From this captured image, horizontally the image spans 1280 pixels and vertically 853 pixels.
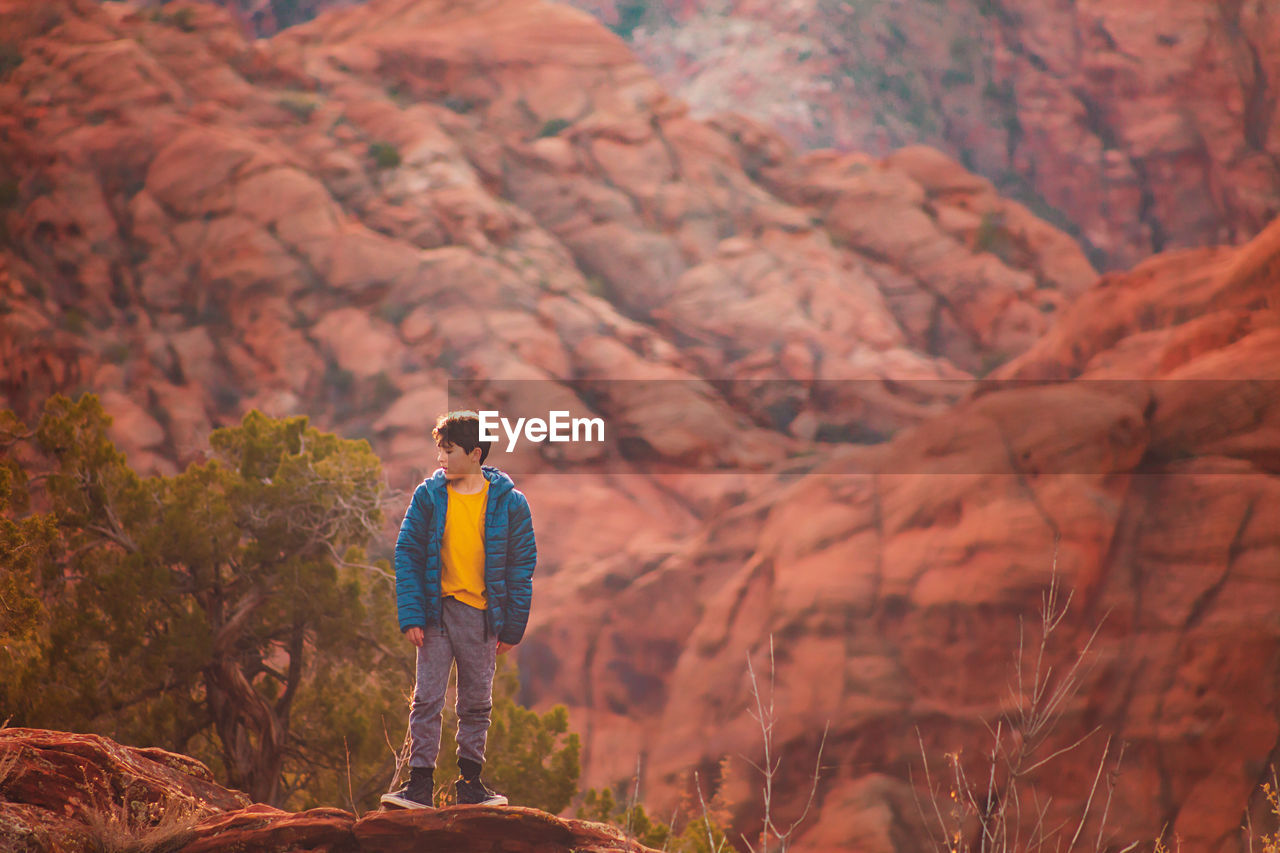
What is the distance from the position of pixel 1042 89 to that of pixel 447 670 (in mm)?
48010

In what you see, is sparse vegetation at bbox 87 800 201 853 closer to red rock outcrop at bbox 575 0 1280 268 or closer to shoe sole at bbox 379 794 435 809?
shoe sole at bbox 379 794 435 809

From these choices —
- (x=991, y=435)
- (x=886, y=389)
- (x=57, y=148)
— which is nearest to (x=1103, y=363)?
(x=991, y=435)

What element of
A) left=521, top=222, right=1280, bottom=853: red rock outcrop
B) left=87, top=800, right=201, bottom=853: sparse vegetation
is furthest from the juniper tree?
left=521, top=222, right=1280, bottom=853: red rock outcrop

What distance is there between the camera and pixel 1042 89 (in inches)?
1751

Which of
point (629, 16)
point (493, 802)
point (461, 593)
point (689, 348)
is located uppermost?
point (629, 16)

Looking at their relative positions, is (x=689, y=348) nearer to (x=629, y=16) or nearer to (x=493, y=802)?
(x=493, y=802)

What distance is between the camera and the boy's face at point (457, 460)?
4.83m

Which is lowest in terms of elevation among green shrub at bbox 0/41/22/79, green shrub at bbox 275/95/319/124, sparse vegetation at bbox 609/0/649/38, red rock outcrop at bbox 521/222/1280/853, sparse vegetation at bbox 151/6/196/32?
red rock outcrop at bbox 521/222/1280/853

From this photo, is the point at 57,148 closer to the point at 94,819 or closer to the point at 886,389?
the point at 886,389

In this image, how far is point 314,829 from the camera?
443 cm

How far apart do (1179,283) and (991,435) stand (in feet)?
15.7

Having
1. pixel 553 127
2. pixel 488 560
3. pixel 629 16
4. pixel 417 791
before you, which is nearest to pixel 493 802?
pixel 417 791

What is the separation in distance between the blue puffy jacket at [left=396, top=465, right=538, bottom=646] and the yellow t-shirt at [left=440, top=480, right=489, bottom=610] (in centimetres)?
5

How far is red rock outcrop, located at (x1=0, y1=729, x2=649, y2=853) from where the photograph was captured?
4.18m
